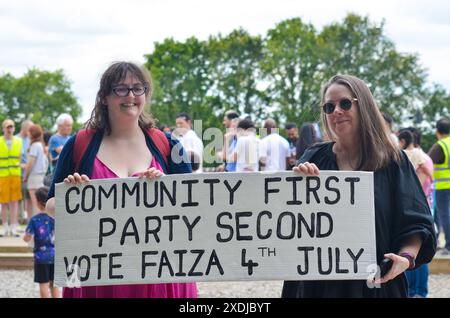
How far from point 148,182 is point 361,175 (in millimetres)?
1033

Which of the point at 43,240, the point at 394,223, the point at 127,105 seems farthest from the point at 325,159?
the point at 43,240

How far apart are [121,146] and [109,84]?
33 cm

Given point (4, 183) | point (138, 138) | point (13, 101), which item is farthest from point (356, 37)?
point (138, 138)

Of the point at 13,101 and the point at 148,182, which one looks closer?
the point at 148,182

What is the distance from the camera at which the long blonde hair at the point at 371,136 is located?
4.46m

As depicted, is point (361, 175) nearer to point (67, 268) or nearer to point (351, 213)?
point (351, 213)

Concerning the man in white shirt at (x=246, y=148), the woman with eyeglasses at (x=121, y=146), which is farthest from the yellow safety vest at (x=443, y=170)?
the woman with eyeglasses at (x=121, y=146)

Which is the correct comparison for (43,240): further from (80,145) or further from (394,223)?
(394,223)

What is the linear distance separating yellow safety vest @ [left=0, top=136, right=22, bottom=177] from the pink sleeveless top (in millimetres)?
10104

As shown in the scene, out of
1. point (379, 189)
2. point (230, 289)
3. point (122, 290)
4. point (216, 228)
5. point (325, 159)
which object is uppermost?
point (325, 159)

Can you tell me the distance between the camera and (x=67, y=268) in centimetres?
464

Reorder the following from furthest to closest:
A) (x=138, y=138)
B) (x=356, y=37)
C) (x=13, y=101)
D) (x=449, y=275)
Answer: (x=13, y=101)
(x=356, y=37)
(x=449, y=275)
(x=138, y=138)

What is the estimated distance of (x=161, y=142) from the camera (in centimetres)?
512
